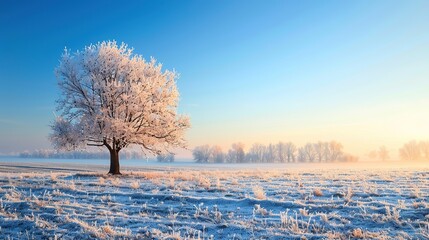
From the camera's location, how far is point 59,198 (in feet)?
45.5

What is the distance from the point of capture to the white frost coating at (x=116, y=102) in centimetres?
2589

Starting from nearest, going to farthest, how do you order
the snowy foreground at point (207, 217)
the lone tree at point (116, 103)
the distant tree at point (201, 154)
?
the snowy foreground at point (207, 217), the lone tree at point (116, 103), the distant tree at point (201, 154)

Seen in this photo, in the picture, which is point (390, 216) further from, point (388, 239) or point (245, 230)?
point (245, 230)

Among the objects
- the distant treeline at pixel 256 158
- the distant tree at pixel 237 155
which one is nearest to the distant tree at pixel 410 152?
the distant treeline at pixel 256 158

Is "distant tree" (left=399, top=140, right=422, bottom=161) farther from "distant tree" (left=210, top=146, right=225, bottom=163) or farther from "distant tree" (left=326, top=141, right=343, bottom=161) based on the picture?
"distant tree" (left=210, top=146, right=225, bottom=163)

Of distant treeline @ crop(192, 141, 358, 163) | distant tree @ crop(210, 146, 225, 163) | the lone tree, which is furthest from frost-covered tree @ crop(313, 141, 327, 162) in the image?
the lone tree

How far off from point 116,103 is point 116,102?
0.27ft

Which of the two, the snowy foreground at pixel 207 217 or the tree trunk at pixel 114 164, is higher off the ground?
the tree trunk at pixel 114 164

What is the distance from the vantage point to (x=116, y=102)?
1032 inches

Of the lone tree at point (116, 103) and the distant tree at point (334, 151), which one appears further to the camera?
the distant tree at point (334, 151)

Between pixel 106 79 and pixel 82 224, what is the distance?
19.3m

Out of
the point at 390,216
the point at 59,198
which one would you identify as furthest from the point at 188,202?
the point at 390,216

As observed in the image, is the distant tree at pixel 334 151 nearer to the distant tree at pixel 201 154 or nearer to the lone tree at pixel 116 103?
the distant tree at pixel 201 154

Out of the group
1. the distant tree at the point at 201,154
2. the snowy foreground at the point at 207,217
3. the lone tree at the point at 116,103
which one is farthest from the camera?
the distant tree at the point at 201,154
